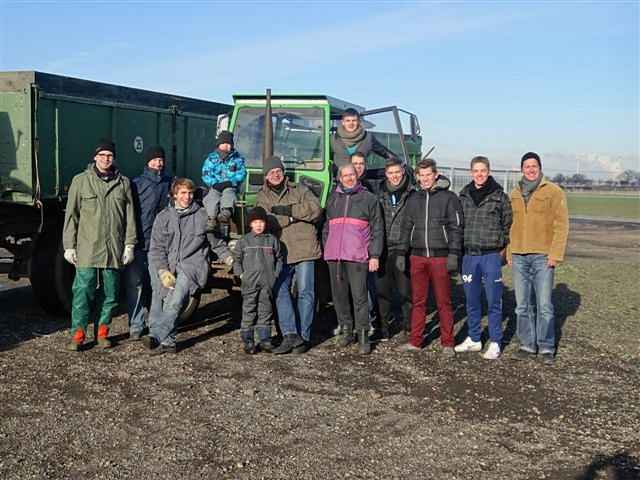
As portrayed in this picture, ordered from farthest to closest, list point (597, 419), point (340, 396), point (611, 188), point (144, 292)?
point (611, 188) → point (144, 292) → point (340, 396) → point (597, 419)

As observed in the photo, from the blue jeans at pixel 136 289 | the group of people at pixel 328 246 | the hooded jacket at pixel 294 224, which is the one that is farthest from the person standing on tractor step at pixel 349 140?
the blue jeans at pixel 136 289

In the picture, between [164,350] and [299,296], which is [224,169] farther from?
[164,350]

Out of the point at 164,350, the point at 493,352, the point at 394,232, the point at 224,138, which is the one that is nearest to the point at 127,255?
the point at 164,350

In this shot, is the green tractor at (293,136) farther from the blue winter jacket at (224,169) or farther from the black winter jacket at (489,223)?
the black winter jacket at (489,223)

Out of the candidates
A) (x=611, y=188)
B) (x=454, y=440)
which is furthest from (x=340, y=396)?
(x=611, y=188)

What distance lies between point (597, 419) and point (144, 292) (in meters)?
4.52

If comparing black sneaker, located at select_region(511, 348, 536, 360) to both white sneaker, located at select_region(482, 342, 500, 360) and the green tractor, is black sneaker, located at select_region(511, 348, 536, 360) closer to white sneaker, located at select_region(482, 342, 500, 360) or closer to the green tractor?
white sneaker, located at select_region(482, 342, 500, 360)

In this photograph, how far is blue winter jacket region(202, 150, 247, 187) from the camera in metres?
7.36

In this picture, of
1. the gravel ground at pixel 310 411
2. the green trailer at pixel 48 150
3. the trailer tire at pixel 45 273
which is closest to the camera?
the gravel ground at pixel 310 411

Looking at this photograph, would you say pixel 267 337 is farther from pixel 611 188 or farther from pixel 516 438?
pixel 611 188

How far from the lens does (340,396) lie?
19.0 ft

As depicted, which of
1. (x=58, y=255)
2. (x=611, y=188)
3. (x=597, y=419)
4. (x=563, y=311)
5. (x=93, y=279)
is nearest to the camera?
(x=597, y=419)

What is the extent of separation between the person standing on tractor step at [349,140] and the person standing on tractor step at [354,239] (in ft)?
2.71

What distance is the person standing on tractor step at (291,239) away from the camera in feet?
23.0
